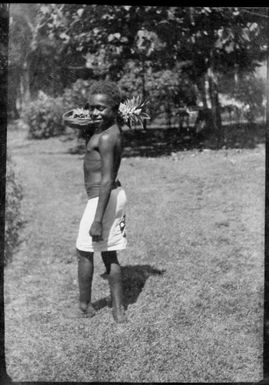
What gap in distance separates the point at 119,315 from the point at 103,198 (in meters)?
0.94

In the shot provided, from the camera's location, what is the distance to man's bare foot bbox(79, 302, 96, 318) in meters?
4.24

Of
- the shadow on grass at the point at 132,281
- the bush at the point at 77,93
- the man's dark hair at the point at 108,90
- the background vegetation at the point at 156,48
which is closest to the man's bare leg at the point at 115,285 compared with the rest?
the shadow on grass at the point at 132,281

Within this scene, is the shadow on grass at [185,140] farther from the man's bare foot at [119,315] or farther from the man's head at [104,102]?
the man's bare foot at [119,315]

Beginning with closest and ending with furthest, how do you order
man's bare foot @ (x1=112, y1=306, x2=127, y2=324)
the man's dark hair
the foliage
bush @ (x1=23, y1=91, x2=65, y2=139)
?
the man's dark hair
man's bare foot @ (x1=112, y1=306, x2=127, y2=324)
the foliage
bush @ (x1=23, y1=91, x2=65, y2=139)

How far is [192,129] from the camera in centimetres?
1152

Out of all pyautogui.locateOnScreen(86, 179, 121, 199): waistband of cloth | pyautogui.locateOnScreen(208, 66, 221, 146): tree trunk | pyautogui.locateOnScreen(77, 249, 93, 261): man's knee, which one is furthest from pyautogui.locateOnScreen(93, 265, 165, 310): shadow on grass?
pyautogui.locateOnScreen(208, 66, 221, 146): tree trunk

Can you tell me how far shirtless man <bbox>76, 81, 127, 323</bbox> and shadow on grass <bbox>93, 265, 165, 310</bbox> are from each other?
0.86 ft

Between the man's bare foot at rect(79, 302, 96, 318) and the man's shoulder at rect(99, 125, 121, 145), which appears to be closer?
the man's shoulder at rect(99, 125, 121, 145)

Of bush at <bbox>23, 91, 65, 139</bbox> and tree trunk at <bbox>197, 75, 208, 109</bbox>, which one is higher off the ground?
tree trunk at <bbox>197, 75, 208, 109</bbox>

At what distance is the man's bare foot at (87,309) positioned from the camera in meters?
4.24

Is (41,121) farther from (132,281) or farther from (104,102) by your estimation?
(104,102)

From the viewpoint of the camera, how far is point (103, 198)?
4000mm

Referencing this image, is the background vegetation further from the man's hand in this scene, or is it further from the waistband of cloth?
the man's hand

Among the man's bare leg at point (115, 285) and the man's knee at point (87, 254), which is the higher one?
the man's knee at point (87, 254)
